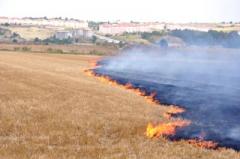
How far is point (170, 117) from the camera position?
90.6 ft

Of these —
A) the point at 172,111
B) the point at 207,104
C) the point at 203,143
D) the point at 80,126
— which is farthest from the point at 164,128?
the point at 207,104

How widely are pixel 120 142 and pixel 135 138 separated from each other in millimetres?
1083

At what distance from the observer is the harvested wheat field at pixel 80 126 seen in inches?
734

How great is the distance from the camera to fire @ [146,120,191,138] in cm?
2241

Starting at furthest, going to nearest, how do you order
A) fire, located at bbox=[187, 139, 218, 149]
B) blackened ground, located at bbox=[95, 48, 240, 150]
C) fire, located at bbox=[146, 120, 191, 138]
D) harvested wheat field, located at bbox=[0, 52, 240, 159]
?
1. blackened ground, located at bbox=[95, 48, 240, 150]
2. fire, located at bbox=[146, 120, 191, 138]
3. fire, located at bbox=[187, 139, 218, 149]
4. harvested wheat field, located at bbox=[0, 52, 240, 159]

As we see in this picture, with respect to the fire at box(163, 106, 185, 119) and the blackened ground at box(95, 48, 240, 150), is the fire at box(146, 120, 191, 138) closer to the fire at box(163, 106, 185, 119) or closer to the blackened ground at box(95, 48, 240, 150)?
the blackened ground at box(95, 48, 240, 150)

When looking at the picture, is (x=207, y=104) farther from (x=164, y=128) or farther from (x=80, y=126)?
(x=80, y=126)

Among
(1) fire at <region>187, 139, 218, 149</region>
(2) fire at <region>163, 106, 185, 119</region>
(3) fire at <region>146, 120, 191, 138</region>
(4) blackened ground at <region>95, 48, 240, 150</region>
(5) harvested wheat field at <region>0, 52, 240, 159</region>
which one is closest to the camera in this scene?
(5) harvested wheat field at <region>0, 52, 240, 159</region>

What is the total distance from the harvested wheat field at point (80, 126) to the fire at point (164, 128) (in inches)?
17.2

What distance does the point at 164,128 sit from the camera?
78.5 feet

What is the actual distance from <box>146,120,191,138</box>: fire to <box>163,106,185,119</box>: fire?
2172 millimetres

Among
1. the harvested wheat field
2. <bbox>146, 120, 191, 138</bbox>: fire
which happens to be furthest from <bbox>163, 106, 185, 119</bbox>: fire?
<bbox>146, 120, 191, 138</bbox>: fire

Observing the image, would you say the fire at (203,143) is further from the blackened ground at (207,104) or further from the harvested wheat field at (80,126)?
the harvested wheat field at (80,126)

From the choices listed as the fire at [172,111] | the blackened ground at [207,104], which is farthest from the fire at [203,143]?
the fire at [172,111]
